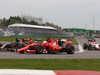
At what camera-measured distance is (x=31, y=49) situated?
1424 centimetres

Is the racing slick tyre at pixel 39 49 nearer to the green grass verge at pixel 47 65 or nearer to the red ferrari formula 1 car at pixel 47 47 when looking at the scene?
the red ferrari formula 1 car at pixel 47 47

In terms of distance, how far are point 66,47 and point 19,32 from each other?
3553cm

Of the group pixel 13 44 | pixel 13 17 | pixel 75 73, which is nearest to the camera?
pixel 75 73

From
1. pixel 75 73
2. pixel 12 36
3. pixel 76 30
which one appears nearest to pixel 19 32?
pixel 12 36

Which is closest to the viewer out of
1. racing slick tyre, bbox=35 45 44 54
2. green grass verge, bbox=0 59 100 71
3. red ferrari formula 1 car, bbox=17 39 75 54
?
green grass verge, bbox=0 59 100 71

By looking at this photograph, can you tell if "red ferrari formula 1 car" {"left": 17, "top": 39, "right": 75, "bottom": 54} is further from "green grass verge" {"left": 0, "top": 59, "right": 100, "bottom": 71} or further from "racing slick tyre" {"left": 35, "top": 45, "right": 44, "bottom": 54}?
"green grass verge" {"left": 0, "top": 59, "right": 100, "bottom": 71}

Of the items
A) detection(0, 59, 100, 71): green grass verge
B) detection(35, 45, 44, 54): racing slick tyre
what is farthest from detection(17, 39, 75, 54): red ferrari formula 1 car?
detection(0, 59, 100, 71): green grass verge

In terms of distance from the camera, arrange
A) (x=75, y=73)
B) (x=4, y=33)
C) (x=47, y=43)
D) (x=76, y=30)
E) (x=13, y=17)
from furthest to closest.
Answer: (x=76, y=30)
(x=13, y=17)
(x=4, y=33)
(x=47, y=43)
(x=75, y=73)

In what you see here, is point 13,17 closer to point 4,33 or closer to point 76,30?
point 76,30

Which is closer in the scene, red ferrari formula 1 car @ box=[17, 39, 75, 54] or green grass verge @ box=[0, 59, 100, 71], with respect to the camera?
green grass verge @ box=[0, 59, 100, 71]

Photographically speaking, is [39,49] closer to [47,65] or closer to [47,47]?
[47,47]

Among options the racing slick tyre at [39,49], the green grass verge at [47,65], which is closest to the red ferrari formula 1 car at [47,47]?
the racing slick tyre at [39,49]

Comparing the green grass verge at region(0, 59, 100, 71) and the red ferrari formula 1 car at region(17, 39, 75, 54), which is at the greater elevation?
the red ferrari formula 1 car at region(17, 39, 75, 54)

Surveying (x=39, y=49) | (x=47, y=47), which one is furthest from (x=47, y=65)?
(x=47, y=47)
